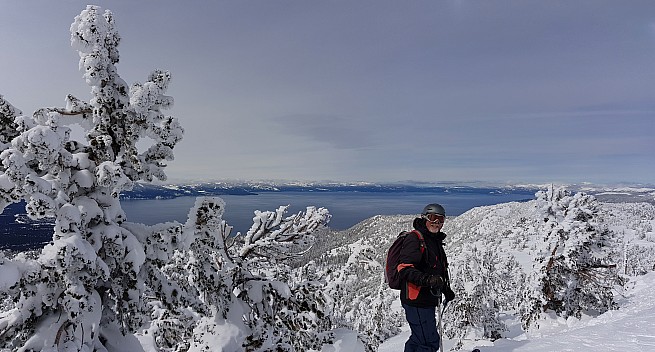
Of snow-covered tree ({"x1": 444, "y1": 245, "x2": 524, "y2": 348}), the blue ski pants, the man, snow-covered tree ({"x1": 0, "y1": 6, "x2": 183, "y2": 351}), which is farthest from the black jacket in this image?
snow-covered tree ({"x1": 444, "y1": 245, "x2": 524, "y2": 348})

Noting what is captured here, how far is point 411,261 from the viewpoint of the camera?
4.69 metres

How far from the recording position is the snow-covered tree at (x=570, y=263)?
1817 cm

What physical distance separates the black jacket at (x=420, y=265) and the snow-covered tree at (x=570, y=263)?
1685 centimetres

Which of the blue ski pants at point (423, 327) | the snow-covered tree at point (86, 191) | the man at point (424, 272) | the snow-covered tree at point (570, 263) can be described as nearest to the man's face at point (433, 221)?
the man at point (424, 272)

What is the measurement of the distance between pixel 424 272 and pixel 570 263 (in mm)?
17714

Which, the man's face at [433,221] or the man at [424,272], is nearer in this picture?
the man at [424,272]

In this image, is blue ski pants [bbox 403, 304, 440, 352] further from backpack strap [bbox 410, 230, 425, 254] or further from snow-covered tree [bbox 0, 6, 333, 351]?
snow-covered tree [bbox 0, 6, 333, 351]

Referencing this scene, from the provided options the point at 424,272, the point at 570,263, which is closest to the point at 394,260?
the point at 424,272

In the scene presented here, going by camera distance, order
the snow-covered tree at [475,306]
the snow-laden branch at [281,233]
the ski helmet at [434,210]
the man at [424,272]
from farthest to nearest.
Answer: the snow-covered tree at [475,306] → the snow-laden branch at [281,233] → the ski helmet at [434,210] → the man at [424,272]

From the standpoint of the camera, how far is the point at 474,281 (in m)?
24.7

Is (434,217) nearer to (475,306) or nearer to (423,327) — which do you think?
(423,327)

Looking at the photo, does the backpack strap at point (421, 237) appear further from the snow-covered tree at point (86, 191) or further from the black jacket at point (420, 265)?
the snow-covered tree at point (86, 191)

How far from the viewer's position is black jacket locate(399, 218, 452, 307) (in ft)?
15.2

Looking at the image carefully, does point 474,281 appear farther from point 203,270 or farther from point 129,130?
point 129,130
